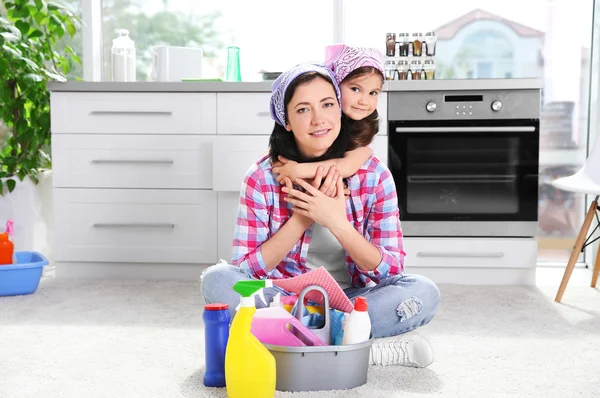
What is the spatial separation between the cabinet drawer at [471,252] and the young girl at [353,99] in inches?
48.7

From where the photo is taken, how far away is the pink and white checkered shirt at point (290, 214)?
6.72 feet

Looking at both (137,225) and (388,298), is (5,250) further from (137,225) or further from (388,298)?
(388,298)

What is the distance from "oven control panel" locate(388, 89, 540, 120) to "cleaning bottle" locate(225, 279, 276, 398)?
184 cm

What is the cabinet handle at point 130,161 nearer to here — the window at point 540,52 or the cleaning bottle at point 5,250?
the cleaning bottle at point 5,250

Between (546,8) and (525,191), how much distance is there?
1145 millimetres

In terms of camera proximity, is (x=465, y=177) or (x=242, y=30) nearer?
(x=465, y=177)

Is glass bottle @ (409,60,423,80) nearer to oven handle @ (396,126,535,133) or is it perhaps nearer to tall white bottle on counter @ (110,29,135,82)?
oven handle @ (396,126,535,133)

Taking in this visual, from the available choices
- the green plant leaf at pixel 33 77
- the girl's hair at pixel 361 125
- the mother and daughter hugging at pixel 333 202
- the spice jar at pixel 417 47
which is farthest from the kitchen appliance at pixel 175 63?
the girl's hair at pixel 361 125

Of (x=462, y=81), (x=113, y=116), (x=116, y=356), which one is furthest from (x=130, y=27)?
(x=116, y=356)

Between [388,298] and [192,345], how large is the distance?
1.94ft

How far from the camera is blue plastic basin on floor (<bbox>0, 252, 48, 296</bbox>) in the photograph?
9.45 feet

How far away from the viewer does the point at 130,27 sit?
4.01m

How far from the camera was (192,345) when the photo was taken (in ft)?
7.11

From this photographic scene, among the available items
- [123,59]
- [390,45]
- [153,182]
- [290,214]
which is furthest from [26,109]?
[290,214]
